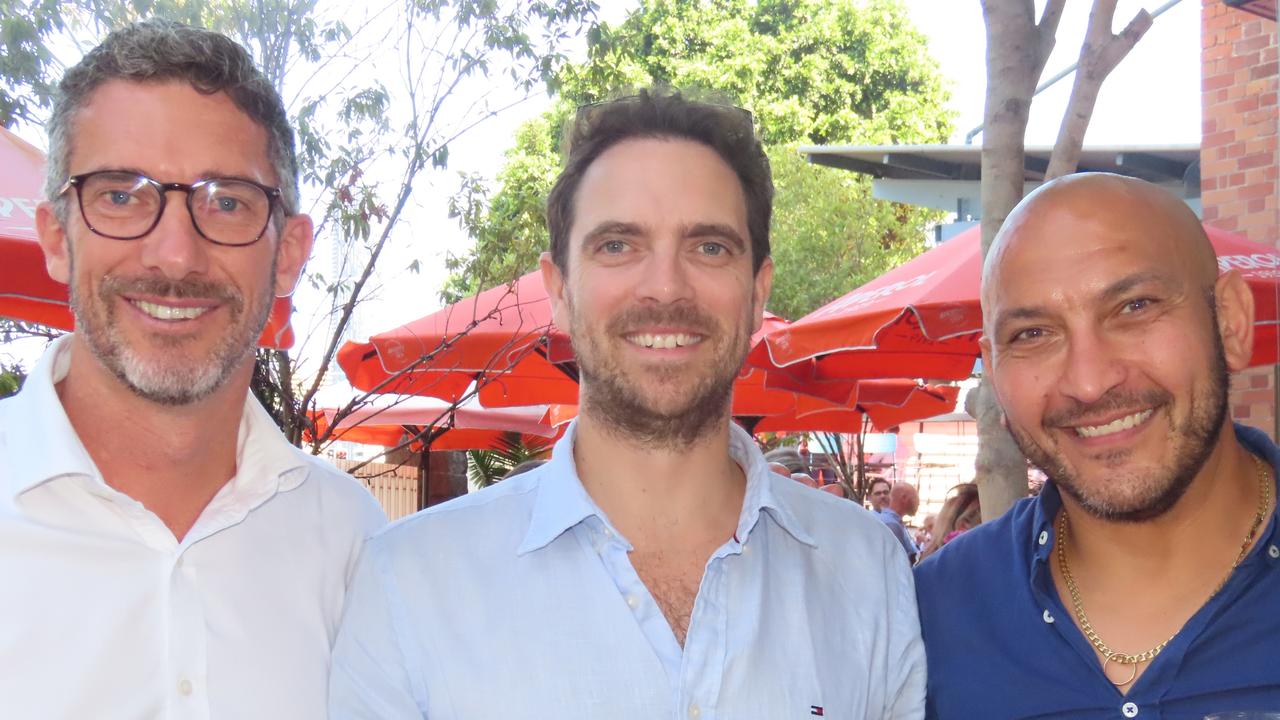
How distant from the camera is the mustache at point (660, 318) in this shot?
8.02ft

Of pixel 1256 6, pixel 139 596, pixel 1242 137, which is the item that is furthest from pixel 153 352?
pixel 1242 137

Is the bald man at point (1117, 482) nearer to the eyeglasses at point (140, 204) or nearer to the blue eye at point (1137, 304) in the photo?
the blue eye at point (1137, 304)

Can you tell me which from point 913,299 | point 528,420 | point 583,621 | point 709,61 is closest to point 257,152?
point 583,621

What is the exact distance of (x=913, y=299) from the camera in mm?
5398

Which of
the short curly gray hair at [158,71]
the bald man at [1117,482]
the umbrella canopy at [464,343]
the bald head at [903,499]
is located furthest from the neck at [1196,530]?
the bald head at [903,499]

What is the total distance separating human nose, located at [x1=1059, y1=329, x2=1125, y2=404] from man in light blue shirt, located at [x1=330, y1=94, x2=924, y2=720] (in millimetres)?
528

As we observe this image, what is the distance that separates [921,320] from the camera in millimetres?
5309

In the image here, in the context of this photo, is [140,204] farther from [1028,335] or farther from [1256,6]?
[1256,6]

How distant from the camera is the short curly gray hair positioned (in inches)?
98.7

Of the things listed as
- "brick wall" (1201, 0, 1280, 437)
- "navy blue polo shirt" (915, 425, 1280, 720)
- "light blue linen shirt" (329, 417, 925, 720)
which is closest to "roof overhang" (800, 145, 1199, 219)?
"brick wall" (1201, 0, 1280, 437)

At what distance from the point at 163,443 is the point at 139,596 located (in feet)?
1.21

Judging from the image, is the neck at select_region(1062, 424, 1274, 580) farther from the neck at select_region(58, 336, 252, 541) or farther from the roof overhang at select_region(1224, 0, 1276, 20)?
the roof overhang at select_region(1224, 0, 1276, 20)

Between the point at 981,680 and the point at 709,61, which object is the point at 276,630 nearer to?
the point at 981,680

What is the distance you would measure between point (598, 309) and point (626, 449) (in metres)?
0.31
